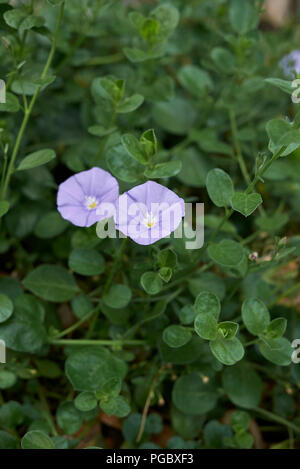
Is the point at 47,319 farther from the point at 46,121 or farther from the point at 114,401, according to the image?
the point at 46,121

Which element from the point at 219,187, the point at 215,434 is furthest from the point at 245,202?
the point at 215,434

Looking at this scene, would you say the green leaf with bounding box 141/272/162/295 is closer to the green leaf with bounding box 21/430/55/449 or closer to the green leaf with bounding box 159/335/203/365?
the green leaf with bounding box 159/335/203/365

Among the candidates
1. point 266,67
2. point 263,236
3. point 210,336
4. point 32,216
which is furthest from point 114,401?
point 266,67

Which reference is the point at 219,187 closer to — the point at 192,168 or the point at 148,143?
the point at 148,143

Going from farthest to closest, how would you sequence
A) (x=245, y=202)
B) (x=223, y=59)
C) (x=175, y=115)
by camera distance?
(x=175, y=115) → (x=223, y=59) → (x=245, y=202)

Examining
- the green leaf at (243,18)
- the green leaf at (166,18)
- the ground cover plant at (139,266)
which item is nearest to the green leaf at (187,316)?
the ground cover plant at (139,266)

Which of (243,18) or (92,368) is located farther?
(243,18)

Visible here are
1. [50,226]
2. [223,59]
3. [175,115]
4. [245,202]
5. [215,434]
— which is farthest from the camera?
[175,115]
